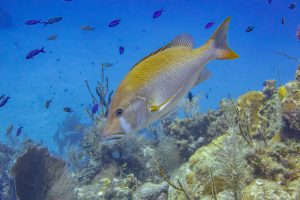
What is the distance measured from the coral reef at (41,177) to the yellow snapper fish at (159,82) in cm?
487

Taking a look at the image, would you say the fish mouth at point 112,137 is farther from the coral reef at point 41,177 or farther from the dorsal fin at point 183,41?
the coral reef at point 41,177

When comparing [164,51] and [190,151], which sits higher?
[164,51]

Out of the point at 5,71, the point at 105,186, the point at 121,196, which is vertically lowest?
the point at 5,71

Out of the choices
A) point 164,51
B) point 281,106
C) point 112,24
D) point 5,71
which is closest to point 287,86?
point 281,106

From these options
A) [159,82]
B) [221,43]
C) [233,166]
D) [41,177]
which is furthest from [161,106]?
[41,177]

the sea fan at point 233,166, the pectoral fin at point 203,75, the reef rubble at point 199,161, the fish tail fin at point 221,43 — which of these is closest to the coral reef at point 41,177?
the reef rubble at point 199,161

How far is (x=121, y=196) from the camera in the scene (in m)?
6.62

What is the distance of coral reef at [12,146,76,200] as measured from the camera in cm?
652

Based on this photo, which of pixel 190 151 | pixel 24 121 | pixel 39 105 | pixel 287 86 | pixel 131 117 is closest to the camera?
pixel 131 117

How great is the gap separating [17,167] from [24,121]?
3624cm

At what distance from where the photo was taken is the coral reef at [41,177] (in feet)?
21.4

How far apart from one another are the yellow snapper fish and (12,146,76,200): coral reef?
16.0 ft

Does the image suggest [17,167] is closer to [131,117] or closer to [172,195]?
[172,195]

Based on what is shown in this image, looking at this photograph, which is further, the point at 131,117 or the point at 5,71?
the point at 5,71
